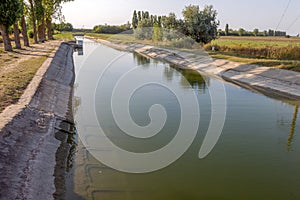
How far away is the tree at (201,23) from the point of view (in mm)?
45281

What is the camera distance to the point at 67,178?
854cm

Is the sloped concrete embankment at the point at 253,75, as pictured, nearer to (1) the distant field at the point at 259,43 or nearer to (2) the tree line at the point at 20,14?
(1) the distant field at the point at 259,43

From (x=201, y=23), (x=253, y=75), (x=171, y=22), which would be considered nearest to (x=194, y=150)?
(x=253, y=75)

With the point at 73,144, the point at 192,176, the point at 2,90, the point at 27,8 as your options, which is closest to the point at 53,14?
the point at 27,8

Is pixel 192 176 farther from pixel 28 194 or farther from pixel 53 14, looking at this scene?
pixel 53 14

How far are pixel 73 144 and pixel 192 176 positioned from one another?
517 cm

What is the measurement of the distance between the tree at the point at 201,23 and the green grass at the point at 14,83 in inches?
1243

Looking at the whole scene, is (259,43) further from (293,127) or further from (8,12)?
(293,127)

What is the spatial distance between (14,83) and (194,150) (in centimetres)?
1044

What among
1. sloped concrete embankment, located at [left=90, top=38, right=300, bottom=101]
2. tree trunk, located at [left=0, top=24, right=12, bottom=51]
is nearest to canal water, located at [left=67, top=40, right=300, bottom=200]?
sloped concrete embankment, located at [left=90, top=38, right=300, bottom=101]

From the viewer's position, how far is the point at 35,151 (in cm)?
891

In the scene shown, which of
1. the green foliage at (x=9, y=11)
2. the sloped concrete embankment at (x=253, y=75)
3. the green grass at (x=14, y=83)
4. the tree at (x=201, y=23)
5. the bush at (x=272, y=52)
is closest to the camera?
the green grass at (x=14, y=83)

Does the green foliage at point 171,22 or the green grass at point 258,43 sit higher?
the green foliage at point 171,22

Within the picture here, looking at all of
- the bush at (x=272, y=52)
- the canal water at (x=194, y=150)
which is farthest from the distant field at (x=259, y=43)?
the canal water at (x=194, y=150)
